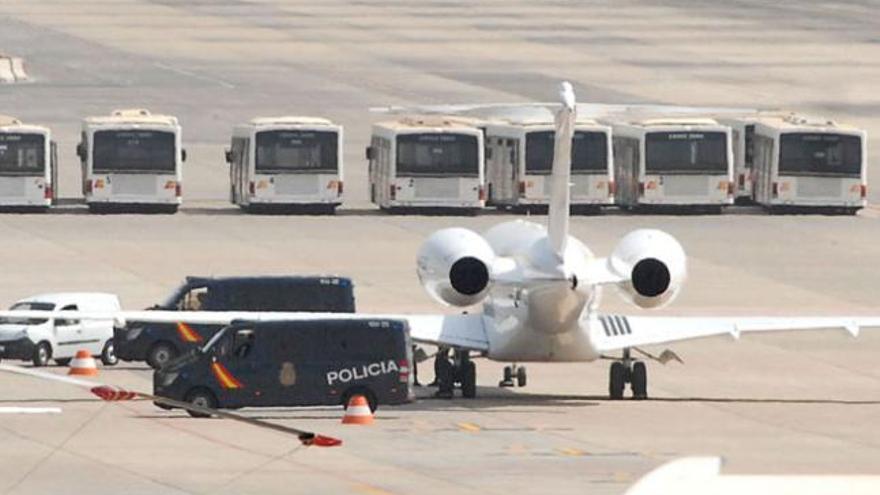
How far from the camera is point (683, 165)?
72.6 meters

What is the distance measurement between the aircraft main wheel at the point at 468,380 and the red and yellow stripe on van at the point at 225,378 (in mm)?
4498

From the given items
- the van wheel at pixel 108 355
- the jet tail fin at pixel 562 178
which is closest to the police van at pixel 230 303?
the van wheel at pixel 108 355

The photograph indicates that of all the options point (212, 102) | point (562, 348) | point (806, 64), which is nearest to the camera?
point (562, 348)

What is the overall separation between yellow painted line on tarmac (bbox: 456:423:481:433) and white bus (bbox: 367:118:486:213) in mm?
31955

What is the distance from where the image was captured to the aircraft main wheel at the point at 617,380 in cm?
4312

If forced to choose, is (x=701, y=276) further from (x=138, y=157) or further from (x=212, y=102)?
(x=212, y=102)

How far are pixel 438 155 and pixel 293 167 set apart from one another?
3.73m

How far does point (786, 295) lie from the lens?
190ft

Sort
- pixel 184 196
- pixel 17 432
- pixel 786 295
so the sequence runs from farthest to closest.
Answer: pixel 184 196 < pixel 786 295 < pixel 17 432

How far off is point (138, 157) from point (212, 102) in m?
29.7

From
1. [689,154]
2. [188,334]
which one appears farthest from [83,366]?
[689,154]

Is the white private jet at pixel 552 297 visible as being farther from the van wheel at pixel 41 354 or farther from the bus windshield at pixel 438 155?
the bus windshield at pixel 438 155

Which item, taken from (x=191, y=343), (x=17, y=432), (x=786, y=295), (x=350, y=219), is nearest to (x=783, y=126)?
(x=350, y=219)

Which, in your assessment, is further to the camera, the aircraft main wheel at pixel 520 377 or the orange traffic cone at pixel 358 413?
the aircraft main wheel at pixel 520 377
